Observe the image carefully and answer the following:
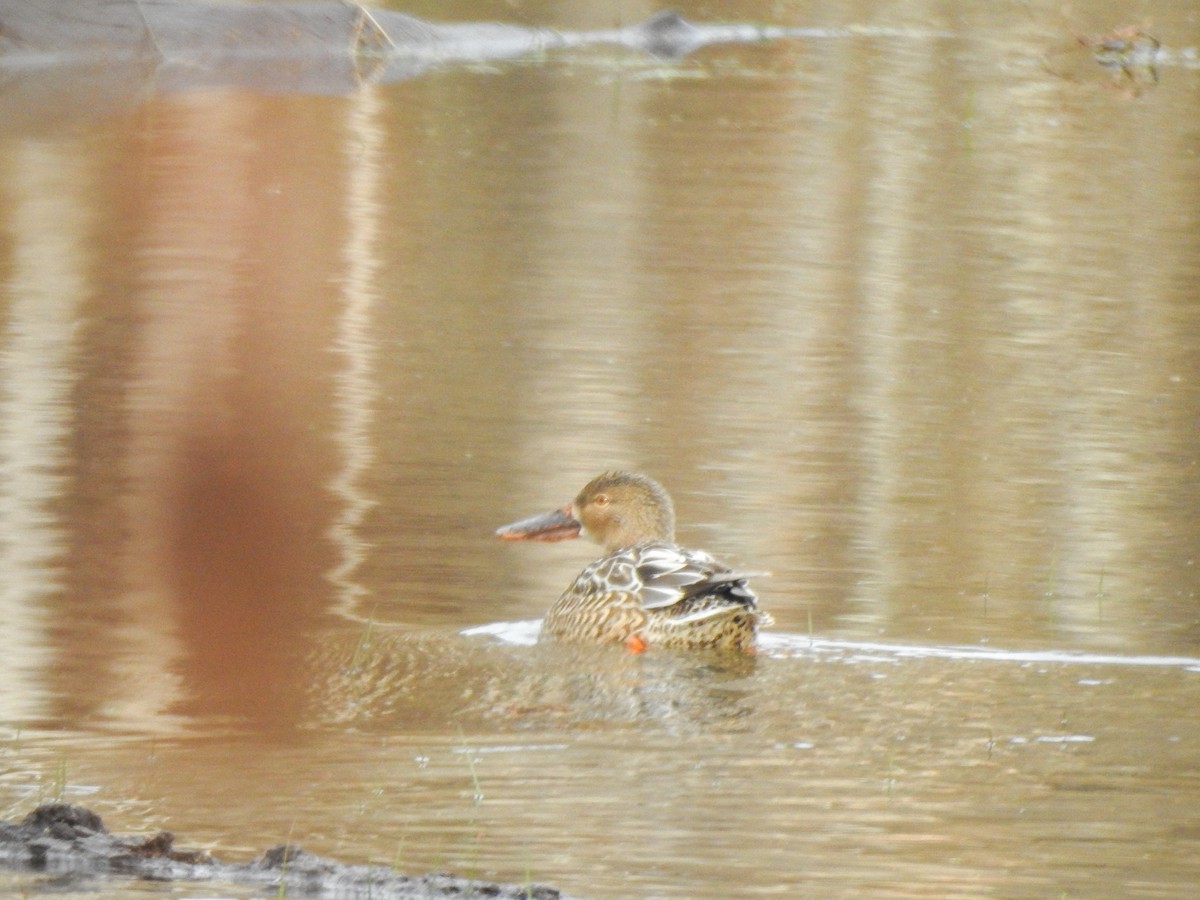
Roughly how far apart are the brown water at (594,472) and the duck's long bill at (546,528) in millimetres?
181

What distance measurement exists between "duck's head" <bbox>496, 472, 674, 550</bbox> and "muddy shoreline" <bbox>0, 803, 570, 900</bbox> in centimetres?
297

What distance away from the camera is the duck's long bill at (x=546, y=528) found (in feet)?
24.1

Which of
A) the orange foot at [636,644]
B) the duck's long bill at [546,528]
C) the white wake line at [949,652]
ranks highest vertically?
the duck's long bill at [546,528]

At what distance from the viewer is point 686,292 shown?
12.6 metres

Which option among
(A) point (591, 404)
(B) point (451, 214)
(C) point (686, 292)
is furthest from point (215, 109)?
(A) point (591, 404)

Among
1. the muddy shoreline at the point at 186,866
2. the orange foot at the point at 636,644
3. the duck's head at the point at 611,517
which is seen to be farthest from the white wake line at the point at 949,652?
the muddy shoreline at the point at 186,866

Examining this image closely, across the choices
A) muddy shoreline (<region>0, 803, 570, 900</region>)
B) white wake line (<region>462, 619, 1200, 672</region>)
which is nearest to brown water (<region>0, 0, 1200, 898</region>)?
white wake line (<region>462, 619, 1200, 672</region>)

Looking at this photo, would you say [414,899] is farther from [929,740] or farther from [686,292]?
[686,292]

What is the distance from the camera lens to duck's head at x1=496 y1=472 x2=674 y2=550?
7219 mm

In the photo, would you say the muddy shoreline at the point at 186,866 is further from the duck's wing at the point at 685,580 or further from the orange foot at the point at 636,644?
the orange foot at the point at 636,644

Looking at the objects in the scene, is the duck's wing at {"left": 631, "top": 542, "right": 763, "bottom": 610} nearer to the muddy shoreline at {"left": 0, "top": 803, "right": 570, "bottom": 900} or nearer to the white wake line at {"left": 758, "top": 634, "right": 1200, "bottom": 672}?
the white wake line at {"left": 758, "top": 634, "right": 1200, "bottom": 672}

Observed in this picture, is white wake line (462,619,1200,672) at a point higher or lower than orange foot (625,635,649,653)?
higher

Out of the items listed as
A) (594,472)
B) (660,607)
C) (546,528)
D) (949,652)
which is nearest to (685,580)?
(660,607)

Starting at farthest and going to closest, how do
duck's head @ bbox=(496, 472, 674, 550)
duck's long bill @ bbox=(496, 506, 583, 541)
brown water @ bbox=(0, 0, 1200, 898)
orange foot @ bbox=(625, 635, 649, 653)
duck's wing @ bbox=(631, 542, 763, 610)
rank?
duck's long bill @ bbox=(496, 506, 583, 541), duck's head @ bbox=(496, 472, 674, 550), orange foot @ bbox=(625, 635, 649, 653), duck's wing @ bbox=(631, 542, 763, 610), brown water @ bbox=(0, 0, 1200, 898)
